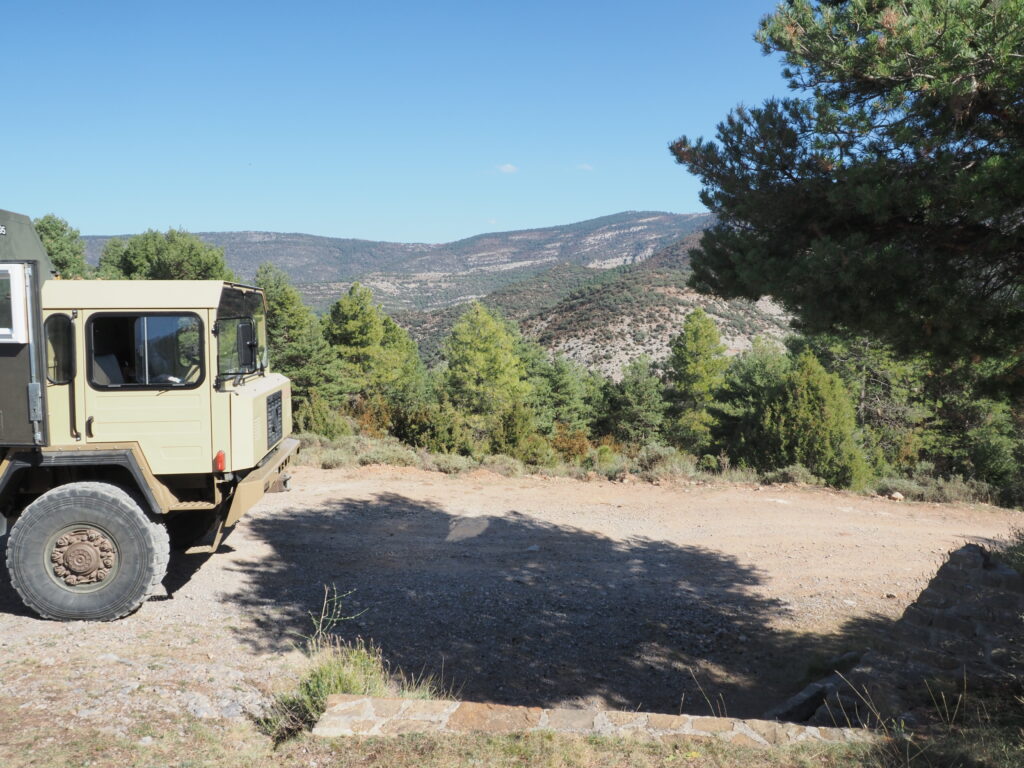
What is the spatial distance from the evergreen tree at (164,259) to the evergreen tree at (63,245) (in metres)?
0.99

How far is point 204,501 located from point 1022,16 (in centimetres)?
671

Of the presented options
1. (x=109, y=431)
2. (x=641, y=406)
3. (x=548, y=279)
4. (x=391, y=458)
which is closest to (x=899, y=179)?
(x=109, y=431)

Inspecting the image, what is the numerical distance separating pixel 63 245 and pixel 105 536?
31863 millimetres

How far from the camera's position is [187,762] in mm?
3777

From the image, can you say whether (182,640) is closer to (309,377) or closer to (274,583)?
(274,583)

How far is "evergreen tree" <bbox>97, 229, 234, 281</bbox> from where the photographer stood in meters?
29.9

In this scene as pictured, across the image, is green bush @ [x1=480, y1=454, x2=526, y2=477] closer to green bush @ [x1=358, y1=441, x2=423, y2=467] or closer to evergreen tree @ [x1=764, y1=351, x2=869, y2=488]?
green bush @ [x1=358, y1=441, x2=423, y2=467]

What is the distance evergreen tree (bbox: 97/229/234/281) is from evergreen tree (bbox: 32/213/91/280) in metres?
0.99

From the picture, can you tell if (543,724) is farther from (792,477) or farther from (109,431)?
(792,477)

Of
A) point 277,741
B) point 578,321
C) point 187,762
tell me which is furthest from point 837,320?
point 578,321

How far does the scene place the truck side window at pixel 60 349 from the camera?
5480mm

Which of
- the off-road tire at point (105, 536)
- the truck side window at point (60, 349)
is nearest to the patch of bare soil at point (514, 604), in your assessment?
the off-road tire at point (105, 536)

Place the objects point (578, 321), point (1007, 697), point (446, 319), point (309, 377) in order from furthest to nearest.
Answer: point (446, 319) → point (578, 321) → point (309, 377) → point (1007, 697)

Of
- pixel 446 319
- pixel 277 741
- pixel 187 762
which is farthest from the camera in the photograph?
pixel 446 319
